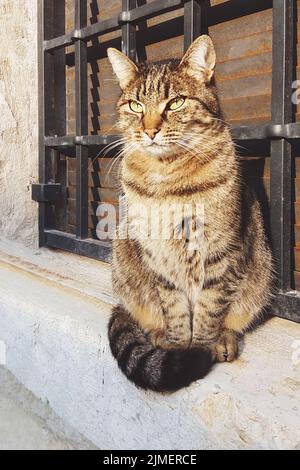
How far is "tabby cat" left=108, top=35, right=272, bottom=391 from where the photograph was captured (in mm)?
1536

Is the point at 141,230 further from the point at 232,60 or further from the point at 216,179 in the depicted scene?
the point at 232,60

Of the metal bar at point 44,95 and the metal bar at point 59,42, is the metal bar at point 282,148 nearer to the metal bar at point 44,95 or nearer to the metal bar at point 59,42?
the metal bar at point 59,42

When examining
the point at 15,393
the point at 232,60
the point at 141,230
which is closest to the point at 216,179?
the point at 141,230

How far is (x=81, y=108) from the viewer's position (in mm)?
2553

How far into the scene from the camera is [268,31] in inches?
72.0

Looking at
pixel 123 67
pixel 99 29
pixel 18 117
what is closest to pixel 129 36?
pixel 99 29

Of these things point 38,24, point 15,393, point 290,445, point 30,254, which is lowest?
point 15,393

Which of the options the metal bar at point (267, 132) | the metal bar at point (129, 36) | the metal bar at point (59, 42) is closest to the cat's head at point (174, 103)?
the metal bar at point (267, 132)

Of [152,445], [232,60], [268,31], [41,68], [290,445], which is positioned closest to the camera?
[290,445]

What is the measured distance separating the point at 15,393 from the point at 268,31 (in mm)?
1653

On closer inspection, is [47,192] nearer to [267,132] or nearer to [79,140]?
[79,140]

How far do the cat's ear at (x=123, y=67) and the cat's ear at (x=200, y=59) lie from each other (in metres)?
0.21

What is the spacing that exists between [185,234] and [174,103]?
416mm

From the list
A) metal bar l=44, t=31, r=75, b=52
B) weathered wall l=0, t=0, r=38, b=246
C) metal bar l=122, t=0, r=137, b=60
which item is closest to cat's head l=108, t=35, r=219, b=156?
metal bar l=122, t=0, r=137, b=60
